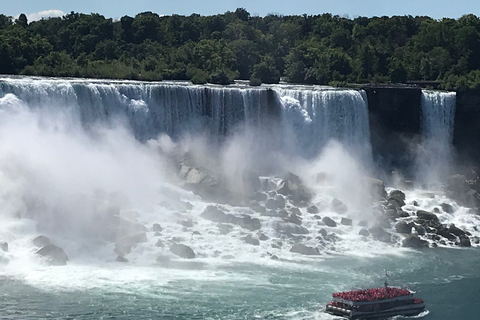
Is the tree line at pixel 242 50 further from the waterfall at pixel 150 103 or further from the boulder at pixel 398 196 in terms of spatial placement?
the boulder at pixel 398 196

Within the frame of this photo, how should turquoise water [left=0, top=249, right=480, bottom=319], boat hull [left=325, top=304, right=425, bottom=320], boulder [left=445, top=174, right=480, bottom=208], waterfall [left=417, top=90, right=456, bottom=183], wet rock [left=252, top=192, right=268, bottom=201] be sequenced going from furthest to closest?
waterfall [left=417, top=90, right=456, bottom=183] < boulder [left=445, top=174, right=480, bottom=208] < wet rock [left=252, top=192, right=268, bottom=201] < boat hull [left=325, top=304, right=425, bottom=320] < turquoise water [left=0, top=249, right=480, bottom=319]

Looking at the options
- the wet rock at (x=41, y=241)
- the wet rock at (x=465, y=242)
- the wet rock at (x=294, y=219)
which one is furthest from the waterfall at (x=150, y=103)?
the wet rock at (x=465, y=242)

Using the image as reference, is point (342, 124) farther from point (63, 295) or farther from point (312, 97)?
point (63, 295)

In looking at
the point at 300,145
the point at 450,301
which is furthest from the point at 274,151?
the point at 450,301

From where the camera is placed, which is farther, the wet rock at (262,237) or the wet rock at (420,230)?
the wet rock at (420,230)

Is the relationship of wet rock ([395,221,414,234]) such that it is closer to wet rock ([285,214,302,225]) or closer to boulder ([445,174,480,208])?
wet rock ([285,214,302,225])

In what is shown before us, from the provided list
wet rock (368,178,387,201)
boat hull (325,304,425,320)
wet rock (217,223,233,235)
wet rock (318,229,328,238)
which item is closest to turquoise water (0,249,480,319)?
boat hull (325,304,425,320)
